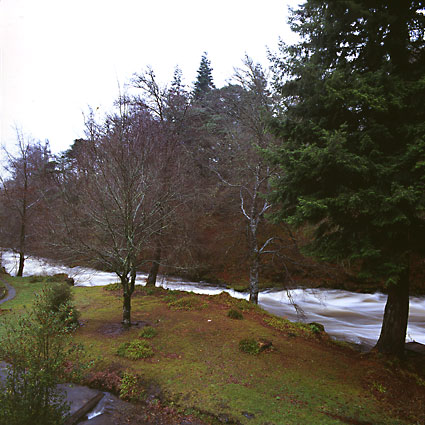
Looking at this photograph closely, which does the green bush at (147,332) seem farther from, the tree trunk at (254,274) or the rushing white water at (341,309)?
the tree trunk at (254,274)

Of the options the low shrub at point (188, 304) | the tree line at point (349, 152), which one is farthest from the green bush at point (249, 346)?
the low shrub at point (188, 304)

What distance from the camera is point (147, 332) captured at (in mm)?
7863

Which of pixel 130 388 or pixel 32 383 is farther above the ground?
pixel 32 383

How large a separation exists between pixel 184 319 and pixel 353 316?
378 inches

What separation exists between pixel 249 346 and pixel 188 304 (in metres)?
4.07

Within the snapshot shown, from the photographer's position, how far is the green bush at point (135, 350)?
668 centimetres

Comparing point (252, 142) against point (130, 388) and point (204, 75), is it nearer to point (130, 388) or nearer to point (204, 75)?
point (130, 388)

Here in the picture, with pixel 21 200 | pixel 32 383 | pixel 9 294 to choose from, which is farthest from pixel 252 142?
pixel 21 200

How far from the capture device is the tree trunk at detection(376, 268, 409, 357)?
251 inches

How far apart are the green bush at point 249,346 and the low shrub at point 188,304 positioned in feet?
11.3

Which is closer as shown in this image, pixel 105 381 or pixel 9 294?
pixel 105 381

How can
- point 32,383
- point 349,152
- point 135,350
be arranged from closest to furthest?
1. point 32,383
2. point 349,152
3. point 135,350

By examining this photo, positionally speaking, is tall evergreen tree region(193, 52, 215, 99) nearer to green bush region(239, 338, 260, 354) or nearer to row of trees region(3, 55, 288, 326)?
row of trees region(3, 55, 288, 326)

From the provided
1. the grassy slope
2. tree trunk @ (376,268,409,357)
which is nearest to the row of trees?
the grassy slope
